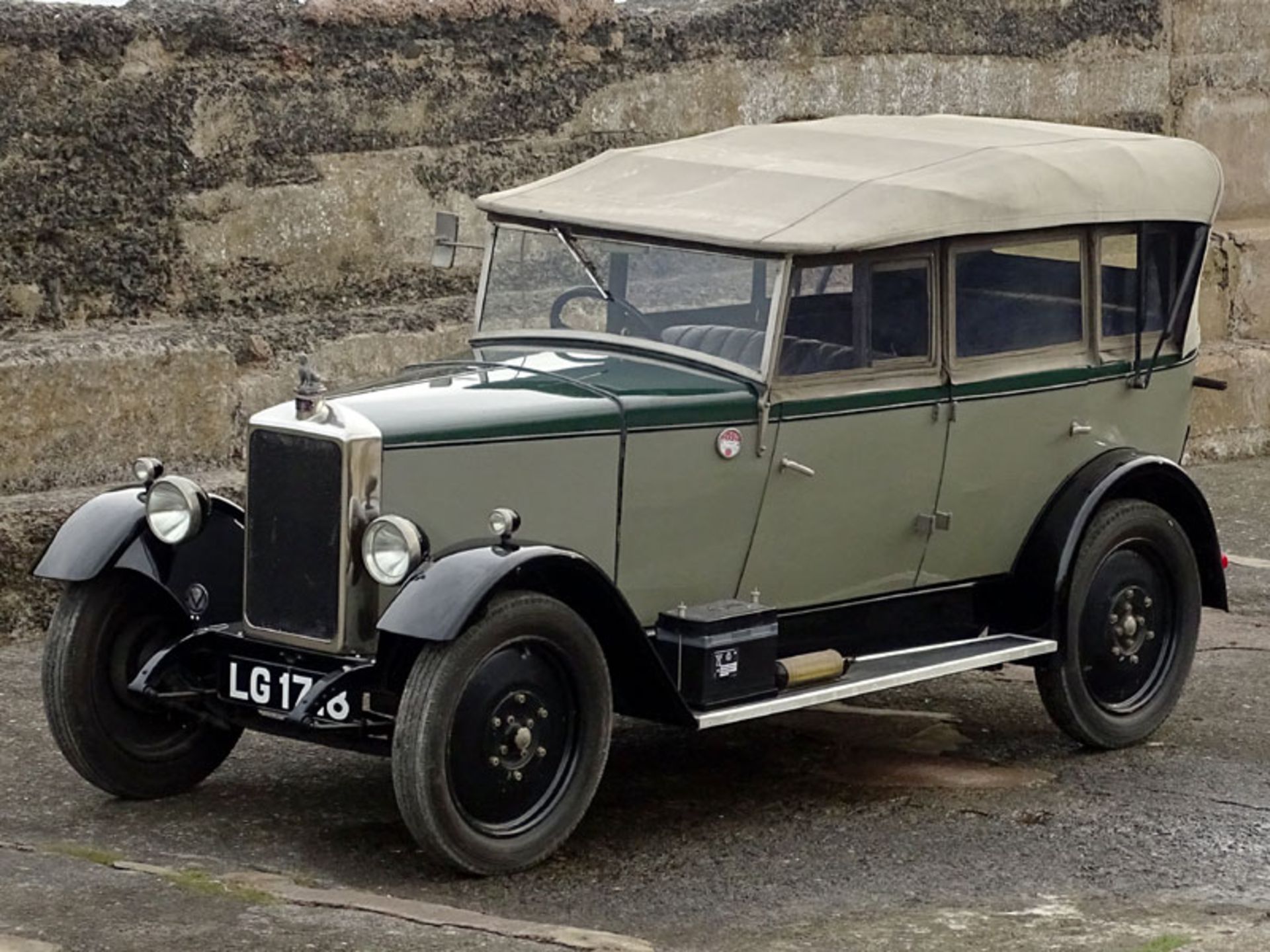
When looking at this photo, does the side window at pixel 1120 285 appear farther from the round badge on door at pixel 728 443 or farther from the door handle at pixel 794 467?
the round badge on door at pixel 728 443

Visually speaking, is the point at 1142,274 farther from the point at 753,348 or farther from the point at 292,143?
the point at 292,143

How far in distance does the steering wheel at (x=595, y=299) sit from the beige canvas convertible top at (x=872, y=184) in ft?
0.60

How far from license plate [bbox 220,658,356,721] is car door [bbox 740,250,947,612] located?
122 centimetres

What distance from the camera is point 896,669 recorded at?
6.35 metres

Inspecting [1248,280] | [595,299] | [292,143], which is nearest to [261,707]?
[595,299]

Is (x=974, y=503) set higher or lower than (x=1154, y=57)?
lower

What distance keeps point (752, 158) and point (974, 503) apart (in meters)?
1.17

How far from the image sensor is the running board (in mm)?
5949

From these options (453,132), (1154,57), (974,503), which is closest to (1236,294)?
(1154,57)

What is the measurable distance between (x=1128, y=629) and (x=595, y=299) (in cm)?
184

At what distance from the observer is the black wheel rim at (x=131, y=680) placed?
605cm

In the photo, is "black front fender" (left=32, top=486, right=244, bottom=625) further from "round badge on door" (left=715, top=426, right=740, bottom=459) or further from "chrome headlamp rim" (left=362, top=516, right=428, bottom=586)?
"round badge on door" (left=715, top=426, right=740, bottom=459)

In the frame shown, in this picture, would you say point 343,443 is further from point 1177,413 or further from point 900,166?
point 1177,413

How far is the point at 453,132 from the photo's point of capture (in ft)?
31.2
